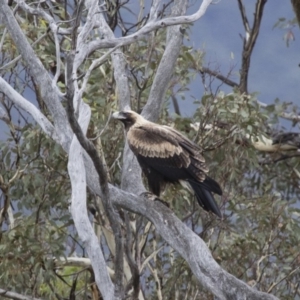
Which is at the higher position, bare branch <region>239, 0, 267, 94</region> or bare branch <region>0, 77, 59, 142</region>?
bare branch <region>239, 0, 267, 94</region>

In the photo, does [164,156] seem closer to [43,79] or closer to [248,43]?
[43,79]

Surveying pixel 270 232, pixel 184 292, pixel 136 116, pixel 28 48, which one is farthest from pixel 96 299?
pixel 28 48

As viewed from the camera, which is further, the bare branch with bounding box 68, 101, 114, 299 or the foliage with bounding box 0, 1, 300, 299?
the foliage with bounding box 0, 1, 300, 299

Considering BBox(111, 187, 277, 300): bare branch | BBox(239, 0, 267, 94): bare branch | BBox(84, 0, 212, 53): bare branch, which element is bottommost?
BBox(111, 187, 277, 300): bare branch

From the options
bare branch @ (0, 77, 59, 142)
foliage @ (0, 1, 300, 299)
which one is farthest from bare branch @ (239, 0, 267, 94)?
bare branch @ (0, 77, 59, 142)

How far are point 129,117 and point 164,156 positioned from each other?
41 centimetres

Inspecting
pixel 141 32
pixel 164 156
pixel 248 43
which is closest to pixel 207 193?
pixel 164 156

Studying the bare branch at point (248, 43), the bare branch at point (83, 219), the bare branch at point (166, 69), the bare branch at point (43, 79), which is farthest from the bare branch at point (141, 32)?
the bare branch at point (248, 43)

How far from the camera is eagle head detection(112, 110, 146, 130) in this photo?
6591mm

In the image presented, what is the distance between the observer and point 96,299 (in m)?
8.23

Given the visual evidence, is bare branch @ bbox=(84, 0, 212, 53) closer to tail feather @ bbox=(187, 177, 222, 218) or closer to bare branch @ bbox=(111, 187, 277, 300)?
bare branch @ bbox=(111, 187, 277, 300)

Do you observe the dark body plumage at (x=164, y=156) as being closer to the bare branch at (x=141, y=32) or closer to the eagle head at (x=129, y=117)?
the eagle head at (x=129, y=117)

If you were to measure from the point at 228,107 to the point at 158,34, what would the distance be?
87cm

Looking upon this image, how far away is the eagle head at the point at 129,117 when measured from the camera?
6.59 metres
